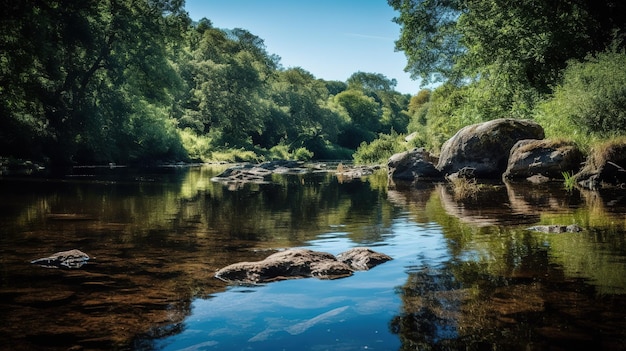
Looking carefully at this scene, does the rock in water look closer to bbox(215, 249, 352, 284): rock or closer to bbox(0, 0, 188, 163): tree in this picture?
bbox(215, 249, 352, 284): rock

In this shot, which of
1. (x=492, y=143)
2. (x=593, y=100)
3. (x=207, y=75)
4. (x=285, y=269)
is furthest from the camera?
(x=207, y=75)

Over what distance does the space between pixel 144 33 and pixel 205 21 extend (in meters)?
35.9

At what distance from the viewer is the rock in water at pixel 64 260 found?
260 inches

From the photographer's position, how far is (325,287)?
18.7ft

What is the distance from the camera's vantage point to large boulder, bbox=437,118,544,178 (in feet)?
73.6

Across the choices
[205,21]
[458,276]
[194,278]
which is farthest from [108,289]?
[205,21]

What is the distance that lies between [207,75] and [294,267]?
200 ft

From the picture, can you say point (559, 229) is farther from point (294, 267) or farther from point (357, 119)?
point (357, 119)

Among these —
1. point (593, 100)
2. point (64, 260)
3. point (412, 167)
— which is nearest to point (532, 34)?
point (593, 100)

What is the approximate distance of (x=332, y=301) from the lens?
5152 millimetres

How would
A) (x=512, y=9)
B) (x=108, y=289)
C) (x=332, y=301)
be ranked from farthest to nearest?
(x=512, y=9), (x=108, y=289), (x=332, y=301)

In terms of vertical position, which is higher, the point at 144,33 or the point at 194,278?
the point at 144,33

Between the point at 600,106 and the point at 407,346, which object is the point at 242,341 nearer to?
the point at 407,346

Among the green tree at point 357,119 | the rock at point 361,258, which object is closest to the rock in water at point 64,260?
the rock at point 361,258
